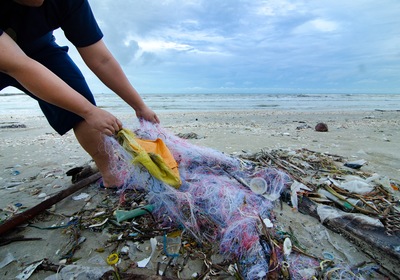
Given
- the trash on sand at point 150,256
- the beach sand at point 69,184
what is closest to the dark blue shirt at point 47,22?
the beach sand at point 69,184

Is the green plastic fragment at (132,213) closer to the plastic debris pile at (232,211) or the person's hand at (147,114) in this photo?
the plastic debris pile at (232,211)

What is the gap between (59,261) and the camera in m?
1.63

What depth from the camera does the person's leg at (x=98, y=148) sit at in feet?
7.47

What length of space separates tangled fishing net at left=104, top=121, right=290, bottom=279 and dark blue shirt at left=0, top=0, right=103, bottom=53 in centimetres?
102

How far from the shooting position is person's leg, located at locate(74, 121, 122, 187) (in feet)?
7.47

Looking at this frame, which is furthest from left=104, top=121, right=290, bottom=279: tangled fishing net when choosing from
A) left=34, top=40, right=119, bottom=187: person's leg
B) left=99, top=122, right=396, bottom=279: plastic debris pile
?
left=34, top=40, right=119, bottom=187: person's leg

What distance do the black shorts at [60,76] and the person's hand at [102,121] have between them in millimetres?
569

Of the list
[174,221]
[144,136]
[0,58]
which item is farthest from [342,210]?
[0,58]

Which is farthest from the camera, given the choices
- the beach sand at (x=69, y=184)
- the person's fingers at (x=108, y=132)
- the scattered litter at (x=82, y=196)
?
the scattered litter at (x=82, y=196)

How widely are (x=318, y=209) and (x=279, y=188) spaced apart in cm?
38

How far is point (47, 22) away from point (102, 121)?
1048 millimetres

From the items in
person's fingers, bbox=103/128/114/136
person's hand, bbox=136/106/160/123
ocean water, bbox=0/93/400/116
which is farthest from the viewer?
ocean water, bbox=0/93/400/116

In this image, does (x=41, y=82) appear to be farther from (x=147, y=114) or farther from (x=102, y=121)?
(x=147, y=114)

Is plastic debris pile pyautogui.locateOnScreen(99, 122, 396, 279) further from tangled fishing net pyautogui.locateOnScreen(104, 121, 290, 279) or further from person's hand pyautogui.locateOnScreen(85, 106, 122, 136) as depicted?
person's hand pyautogui.locateOnScreen(85, 106, 122, 136)
